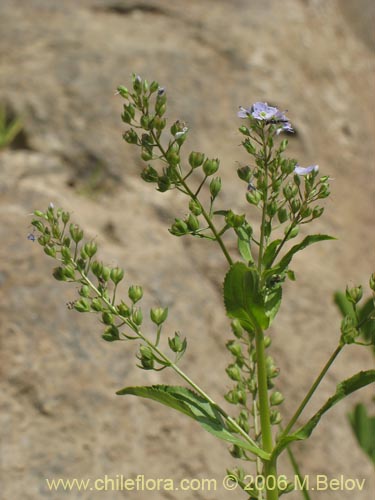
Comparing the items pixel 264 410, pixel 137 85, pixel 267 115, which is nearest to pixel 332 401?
pixel 264 410

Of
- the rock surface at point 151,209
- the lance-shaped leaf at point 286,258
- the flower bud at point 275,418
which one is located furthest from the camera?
the rock surface at point 151,209

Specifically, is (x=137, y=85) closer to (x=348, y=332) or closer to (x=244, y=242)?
(x=244, y=242)

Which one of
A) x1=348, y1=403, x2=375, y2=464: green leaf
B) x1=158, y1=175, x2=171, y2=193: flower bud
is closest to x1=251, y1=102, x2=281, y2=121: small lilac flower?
x1=158, y1=175, x2=171, y2=193: flower bud

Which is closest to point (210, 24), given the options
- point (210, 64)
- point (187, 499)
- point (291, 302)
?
point (210, 64)

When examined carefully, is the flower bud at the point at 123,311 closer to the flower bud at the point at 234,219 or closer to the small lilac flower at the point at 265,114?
the flower bud at the point at 234,219

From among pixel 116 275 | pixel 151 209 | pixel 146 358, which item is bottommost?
pixel 146 358

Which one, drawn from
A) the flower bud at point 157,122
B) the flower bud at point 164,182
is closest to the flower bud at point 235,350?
the flower bud at point 164,182
